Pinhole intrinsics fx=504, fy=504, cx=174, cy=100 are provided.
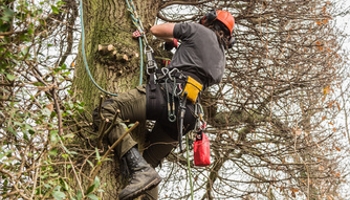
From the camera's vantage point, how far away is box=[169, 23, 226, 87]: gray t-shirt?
4.26 m

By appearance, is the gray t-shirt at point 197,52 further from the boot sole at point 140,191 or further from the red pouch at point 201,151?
the boot sole at point 140,191

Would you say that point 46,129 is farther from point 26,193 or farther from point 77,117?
point 77,117

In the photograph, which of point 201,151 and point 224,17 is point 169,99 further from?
point 224,17

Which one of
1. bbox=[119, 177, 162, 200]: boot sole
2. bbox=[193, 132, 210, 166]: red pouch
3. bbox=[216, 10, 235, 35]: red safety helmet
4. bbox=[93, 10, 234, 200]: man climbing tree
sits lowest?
bbox=[119, 177, 162, 200]: boot sole

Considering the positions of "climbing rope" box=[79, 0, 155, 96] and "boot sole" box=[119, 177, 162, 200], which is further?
"climbing rope" box=[79, 0, 155, 96]

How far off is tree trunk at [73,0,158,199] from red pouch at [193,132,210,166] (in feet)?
2.21

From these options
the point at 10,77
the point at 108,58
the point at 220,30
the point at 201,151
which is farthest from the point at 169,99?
the point at 10,77

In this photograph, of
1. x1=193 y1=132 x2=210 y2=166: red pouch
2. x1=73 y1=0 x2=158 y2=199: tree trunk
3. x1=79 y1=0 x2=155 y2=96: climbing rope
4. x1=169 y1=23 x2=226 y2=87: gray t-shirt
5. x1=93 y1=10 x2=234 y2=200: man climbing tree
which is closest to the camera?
x1=93 y1=10 x2=234 y2=200: man climbing tree

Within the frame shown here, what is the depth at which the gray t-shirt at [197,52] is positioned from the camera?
4258 millimetres

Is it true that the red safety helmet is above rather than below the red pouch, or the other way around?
above

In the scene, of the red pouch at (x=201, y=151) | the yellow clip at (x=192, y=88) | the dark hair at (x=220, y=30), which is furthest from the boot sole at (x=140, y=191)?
the dark hair at (x=220, y=30)

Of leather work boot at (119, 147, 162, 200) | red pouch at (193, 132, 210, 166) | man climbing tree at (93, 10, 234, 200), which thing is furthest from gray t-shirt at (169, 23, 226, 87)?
leather work boot at (119, 147, 162, 200)

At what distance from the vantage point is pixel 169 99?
405 cm

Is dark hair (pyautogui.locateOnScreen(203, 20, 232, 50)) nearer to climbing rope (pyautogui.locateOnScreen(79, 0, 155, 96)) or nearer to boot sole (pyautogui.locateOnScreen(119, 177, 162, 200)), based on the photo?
climbing rope (pyautogui.locateOnScreen(79, 0, 155, 96))
